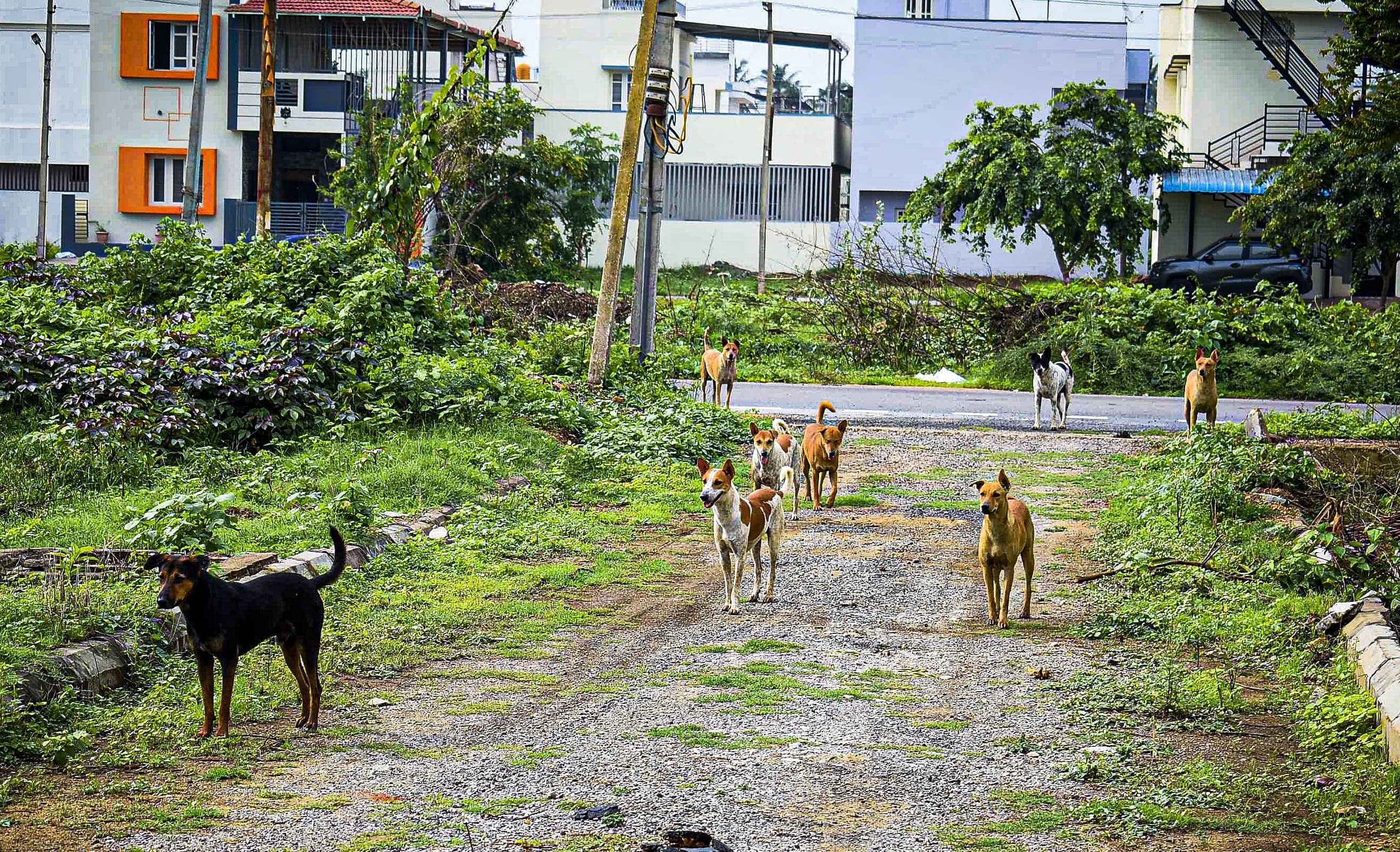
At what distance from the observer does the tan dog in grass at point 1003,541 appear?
27.5 feet

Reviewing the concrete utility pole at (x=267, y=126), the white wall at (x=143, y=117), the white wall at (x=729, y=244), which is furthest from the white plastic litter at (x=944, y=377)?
the white wall at (x=143, y=117)

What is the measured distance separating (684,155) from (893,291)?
26214 millimetres

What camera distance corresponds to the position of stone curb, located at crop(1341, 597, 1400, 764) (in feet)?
19.4

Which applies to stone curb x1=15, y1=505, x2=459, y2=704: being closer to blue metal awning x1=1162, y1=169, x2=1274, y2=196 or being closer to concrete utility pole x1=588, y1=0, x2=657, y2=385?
concrete utility pole x1=588, y1=0, x2=657, y2=385

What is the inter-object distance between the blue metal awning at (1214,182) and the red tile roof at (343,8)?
1991 centimetres

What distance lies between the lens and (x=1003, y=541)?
8.52 metres

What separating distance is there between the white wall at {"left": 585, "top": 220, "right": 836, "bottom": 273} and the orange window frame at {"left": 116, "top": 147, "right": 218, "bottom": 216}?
42.5ft

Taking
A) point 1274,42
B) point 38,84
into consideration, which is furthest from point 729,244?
point 38,84

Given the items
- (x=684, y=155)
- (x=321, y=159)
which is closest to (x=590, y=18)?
(x=684, y=155)

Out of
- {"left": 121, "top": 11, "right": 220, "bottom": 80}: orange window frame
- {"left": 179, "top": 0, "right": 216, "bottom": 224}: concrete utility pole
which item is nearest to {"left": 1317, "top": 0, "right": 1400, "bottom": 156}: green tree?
{"left": 179, "top": 0, "right": 216, "bottom": 224}: concrete utility pole

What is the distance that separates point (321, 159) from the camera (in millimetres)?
43031

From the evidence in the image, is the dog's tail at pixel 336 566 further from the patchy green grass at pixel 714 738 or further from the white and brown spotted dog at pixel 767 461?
the white and brown spotted dog at pixel 767 461

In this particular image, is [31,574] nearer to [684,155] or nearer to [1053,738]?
[1053,738]

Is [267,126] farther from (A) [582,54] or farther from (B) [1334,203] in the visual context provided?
(A) [582,54]
